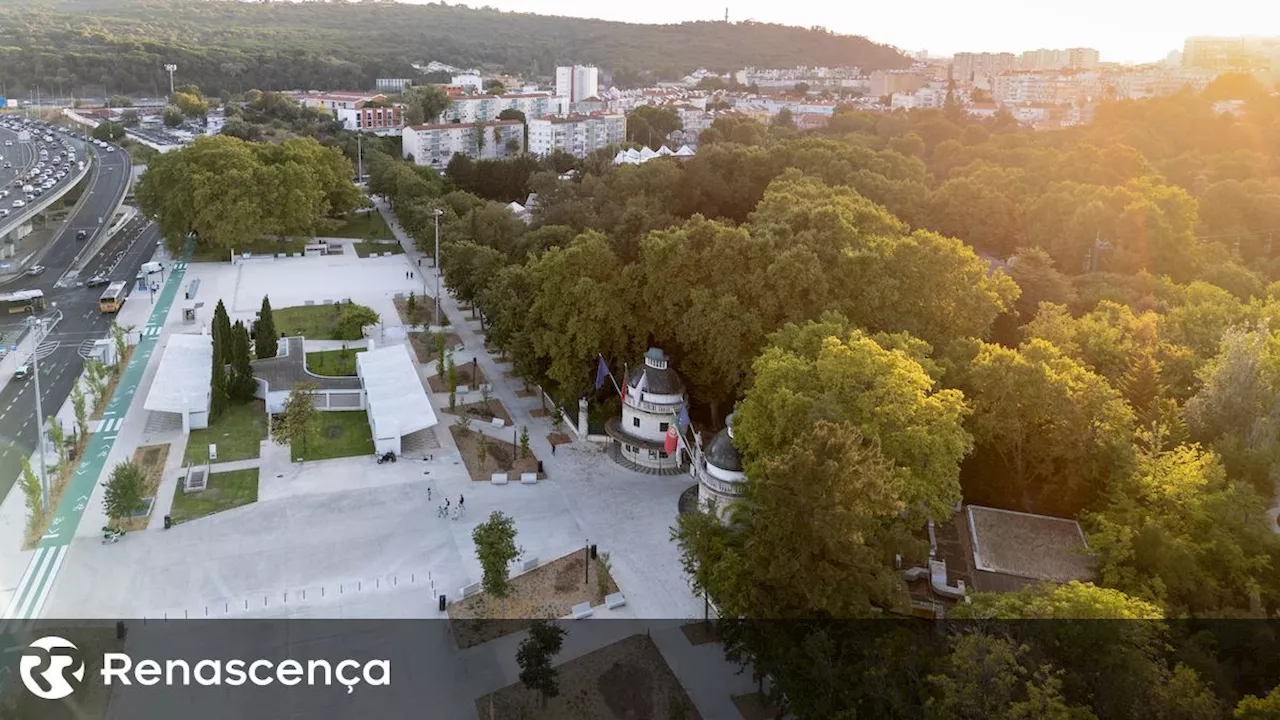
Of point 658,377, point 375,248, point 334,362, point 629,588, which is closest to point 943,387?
point 658,377

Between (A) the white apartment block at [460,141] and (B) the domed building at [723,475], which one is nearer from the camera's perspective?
(B) the domed building at [723,475]

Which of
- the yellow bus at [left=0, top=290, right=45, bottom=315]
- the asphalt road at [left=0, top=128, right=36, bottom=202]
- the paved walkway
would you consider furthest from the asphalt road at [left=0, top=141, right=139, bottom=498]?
the paved walkway

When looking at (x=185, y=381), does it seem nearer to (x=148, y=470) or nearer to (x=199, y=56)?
(x=148, y=470)

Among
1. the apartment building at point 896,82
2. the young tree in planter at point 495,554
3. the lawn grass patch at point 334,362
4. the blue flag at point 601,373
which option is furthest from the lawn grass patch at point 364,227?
the apartment building at point 896,82

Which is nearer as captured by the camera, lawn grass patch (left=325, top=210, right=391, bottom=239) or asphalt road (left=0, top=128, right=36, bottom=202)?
lawn grass patch (left=325, top=210, right=391, bottom=239)

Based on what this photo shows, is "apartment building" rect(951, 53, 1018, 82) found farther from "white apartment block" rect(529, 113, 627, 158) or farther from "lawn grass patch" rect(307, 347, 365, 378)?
"lawn grass patch" rect(307, 347, 365, 378)

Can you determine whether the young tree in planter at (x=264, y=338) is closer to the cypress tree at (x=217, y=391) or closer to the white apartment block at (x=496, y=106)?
the cypress tree at (x=217, y=391)

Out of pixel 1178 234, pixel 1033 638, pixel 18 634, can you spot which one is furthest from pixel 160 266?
pixel 1178 234
